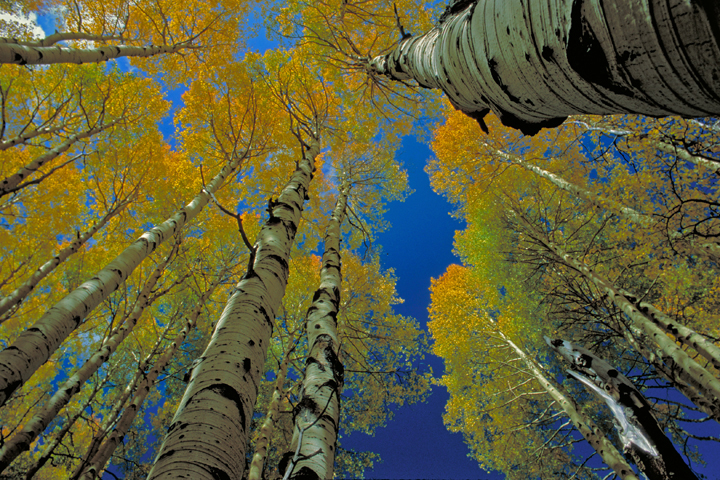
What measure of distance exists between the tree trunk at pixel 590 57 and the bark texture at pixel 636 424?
357 cm

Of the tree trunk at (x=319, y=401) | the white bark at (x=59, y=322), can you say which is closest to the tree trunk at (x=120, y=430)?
the white bark at (x=59, y=322)

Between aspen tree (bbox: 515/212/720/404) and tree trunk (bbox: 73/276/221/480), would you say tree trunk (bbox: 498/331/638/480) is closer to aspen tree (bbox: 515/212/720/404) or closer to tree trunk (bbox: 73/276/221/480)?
aspen tree (bbox: 515/212/720/404)

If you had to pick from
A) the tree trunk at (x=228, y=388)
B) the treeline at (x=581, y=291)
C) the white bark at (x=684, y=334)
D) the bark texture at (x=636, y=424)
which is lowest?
the tree trunk at (x=228, y=388)

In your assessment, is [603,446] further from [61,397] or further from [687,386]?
[61,397]

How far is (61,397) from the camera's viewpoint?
3.16 metres

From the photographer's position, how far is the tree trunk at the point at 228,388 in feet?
3.34

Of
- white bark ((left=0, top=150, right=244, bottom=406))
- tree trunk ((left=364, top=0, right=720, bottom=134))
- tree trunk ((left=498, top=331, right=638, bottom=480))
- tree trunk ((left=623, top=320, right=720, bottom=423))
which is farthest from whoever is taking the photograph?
tree trunk ((left=498, top=331, right=638, bottom=480))

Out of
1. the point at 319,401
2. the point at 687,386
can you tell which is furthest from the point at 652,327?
the point at 319,401

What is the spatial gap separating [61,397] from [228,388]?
11.8ft

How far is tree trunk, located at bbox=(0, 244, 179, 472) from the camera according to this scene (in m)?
2.60

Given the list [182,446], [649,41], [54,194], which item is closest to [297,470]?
[182,446]

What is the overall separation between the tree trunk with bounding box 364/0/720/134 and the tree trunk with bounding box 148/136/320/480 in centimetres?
159

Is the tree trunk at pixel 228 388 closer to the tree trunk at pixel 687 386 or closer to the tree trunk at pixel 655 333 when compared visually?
the tree trunk at pixel 655 333

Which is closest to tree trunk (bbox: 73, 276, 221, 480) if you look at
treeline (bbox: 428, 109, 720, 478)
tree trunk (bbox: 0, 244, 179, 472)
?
tree trunk (bbox: 0, 244, 179, 472)
